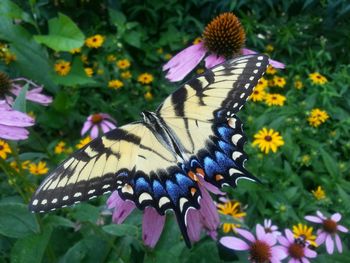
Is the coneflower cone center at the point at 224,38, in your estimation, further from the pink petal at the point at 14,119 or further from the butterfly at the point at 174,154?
the pink petal at the point at 14,119

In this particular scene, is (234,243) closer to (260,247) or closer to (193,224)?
(260,247)

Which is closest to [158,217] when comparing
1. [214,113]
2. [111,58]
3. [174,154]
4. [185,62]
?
[174,154]

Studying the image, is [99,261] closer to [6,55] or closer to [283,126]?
[283,126]

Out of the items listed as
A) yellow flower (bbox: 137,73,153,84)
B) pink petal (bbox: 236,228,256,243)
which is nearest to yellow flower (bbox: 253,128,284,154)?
pink petal (bbox: 236,228,256,243)

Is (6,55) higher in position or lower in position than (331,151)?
higher

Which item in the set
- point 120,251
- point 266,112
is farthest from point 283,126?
point 120,251

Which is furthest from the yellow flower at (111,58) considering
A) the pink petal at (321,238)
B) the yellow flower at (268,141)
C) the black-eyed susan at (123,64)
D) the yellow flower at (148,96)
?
the pink petal at (321,238)
